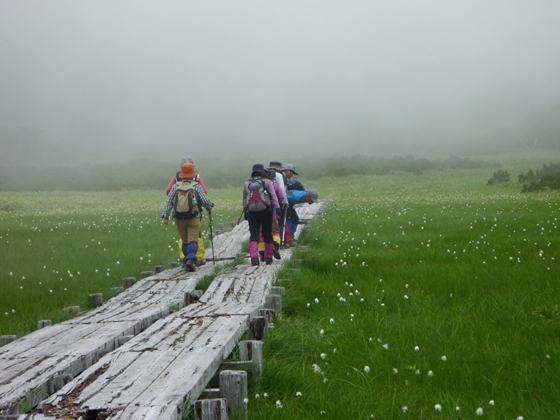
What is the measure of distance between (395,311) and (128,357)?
374cm

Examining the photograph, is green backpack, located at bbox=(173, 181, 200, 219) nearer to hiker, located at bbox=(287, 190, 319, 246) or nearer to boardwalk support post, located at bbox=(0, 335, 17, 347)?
hiker, located at bbox=(287, 190, 319, 246)

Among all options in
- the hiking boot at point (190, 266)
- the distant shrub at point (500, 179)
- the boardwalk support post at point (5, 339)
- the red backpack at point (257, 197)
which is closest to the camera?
the boardwalk support post at point (5, 339)

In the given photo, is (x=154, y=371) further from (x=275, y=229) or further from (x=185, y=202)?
(x=275, y=229)

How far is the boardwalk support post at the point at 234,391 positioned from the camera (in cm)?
440

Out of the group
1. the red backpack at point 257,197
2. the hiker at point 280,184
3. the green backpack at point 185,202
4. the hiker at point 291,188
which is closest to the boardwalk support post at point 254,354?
the red backpack at point 257,197

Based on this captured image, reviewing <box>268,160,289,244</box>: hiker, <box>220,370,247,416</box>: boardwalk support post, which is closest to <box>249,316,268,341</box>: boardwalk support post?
<box>220,370,247,416</box>: boardwalk support post

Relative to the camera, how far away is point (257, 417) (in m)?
4.41

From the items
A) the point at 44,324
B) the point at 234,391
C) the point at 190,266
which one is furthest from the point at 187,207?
the point at 234,391

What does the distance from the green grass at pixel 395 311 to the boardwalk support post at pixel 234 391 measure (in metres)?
0.11

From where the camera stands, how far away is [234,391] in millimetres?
4406

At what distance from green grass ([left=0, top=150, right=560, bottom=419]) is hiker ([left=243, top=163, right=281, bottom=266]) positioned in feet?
2.93

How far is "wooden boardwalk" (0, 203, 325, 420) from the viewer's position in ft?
12.8

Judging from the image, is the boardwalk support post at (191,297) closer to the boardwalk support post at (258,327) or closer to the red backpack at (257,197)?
the boardwalk support post at (258,327)

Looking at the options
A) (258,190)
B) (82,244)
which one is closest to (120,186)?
(82,244)
